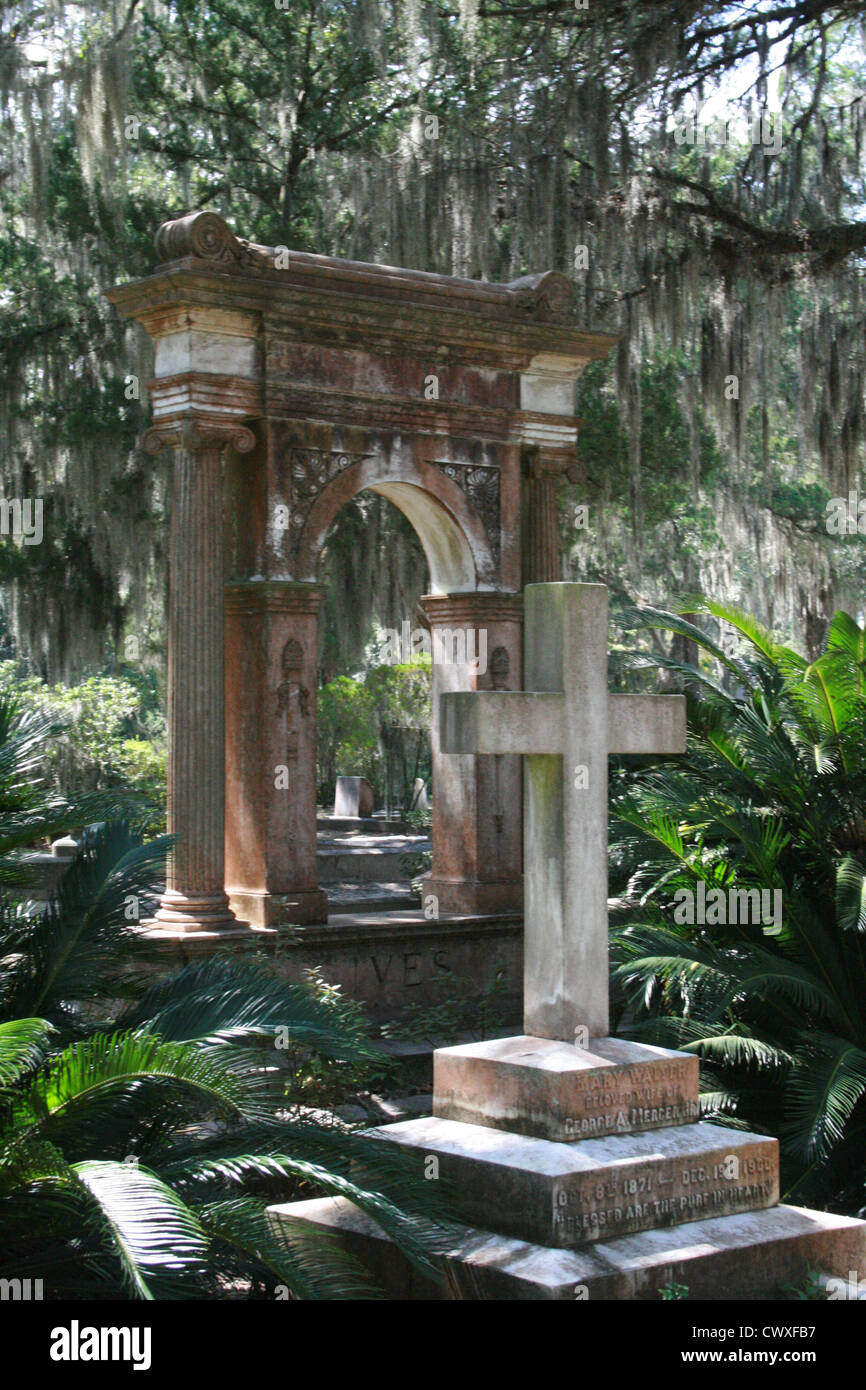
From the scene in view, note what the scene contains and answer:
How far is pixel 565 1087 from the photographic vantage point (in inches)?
245

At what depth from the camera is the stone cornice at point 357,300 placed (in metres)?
10.4

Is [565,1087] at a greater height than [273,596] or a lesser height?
lesser

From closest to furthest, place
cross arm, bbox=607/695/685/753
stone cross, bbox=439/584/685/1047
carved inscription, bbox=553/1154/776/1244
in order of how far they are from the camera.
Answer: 1. carved inscription, bbox=553/1154/776/1244
2. stone cross, bbox=439/584/685/1047
3. cross arm, bbox=607/695/685/753

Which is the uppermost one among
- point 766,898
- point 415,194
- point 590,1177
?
point 415,194

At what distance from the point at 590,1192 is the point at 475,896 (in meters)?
5.95

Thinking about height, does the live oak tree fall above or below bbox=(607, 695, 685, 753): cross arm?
above

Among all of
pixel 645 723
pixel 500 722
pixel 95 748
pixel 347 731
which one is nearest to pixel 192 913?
pixel 645 723

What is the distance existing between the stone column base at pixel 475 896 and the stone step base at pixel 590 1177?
17.0 feet

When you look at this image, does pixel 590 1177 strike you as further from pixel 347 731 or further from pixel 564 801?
pixel 347 731

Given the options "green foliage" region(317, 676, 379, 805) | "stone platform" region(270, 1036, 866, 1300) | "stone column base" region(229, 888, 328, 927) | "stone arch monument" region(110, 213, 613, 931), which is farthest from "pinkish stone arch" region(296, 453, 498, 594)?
"green foliage" region(317, 676, 379, 805)

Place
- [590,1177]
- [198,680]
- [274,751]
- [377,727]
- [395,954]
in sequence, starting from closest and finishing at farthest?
[590,1177], [198,680], [274,751], [395,954], [377,727]

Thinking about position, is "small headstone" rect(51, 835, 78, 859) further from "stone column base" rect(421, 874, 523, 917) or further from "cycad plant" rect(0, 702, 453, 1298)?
"cycad plant" rect(0, 702, 453, 1298)

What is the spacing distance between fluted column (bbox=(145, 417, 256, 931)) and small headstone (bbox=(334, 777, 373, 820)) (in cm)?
1457

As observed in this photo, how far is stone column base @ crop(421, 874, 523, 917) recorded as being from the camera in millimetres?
11867
